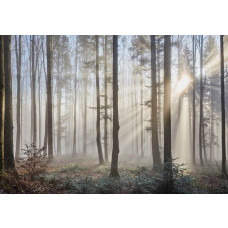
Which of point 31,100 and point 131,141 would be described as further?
point 131,141

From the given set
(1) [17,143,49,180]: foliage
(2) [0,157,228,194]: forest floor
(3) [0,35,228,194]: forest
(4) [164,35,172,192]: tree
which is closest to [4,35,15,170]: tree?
(3) [0,35,228,194]: forest

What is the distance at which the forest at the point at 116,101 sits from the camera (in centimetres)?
421

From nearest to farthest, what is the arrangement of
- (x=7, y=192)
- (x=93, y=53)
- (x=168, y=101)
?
(x=7, y=192) → (x=168, y=101) → (x=93, y=53)

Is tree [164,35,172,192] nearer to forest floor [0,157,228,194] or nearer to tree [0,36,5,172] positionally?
forest floor [0,157,228,194]

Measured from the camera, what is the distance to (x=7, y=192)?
3848 mm

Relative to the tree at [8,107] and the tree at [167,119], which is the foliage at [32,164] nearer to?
the tree at [8,107]

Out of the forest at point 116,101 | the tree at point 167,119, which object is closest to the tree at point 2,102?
the forest at point 116,101

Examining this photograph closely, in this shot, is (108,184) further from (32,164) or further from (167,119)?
(167,119)

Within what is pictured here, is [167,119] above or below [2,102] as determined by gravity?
below

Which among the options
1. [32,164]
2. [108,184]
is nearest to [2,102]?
[32,164]

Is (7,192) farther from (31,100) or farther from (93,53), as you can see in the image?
(93,53)

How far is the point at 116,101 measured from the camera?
4832 mm
